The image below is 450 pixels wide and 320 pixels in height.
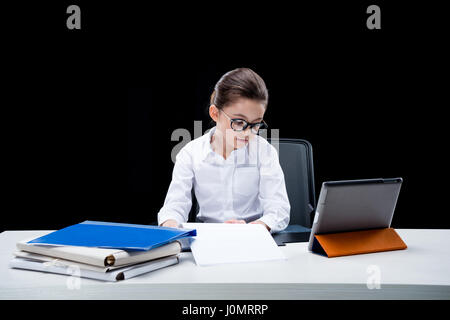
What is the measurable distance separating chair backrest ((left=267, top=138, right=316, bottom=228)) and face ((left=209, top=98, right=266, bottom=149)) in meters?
0.44

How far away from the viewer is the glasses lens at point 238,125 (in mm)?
2166

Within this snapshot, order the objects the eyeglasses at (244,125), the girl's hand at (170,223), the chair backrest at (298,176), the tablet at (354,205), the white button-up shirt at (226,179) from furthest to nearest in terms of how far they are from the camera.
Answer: the chair backrest at (298,176), the white button-up shirt at (226,179), the eyeglasses at (244,125), the girl's hand at (170,223), the tablet at (354,205)

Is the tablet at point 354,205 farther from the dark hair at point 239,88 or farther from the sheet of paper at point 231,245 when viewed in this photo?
the dark hair at point 239,88

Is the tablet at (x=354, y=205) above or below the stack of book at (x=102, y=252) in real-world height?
above

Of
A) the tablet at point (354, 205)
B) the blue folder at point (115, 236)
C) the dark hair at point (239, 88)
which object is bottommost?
the blue folder at point (115, 236)

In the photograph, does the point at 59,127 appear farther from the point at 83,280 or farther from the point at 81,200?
the point at 83,280

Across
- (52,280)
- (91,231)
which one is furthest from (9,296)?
(91,231)

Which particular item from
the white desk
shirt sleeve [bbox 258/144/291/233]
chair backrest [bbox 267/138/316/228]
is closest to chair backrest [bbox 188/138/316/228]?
chair backrest [bbox 267/138/316/228]

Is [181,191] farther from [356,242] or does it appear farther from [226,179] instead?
[356,242]

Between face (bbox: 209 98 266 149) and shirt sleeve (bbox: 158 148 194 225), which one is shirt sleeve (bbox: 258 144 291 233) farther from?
shirt sleeve (bbox: 158 148 194 225)

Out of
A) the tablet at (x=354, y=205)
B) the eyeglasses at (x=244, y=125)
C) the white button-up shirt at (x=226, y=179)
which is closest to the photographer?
the tablet at (x=354, y=205)

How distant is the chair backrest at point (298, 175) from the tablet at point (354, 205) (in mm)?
898

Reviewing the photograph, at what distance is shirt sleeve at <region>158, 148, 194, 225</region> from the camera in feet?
7.67

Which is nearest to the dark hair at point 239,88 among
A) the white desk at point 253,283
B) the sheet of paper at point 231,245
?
the sheet of paper at point 231,245
